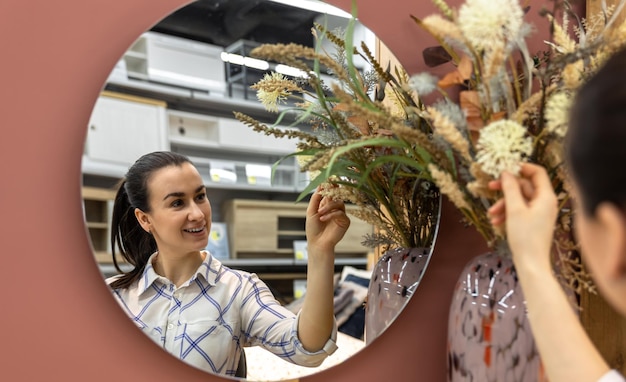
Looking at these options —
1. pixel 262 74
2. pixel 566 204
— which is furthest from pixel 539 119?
pixel 262 74

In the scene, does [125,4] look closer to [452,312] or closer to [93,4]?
[93,4]

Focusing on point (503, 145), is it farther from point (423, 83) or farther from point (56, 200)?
point (56, 200)

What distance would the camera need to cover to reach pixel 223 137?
0.84 meters

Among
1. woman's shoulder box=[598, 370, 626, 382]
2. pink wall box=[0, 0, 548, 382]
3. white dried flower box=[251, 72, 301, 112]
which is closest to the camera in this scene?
woman's shoulder box=[598, 370, 626, 382]

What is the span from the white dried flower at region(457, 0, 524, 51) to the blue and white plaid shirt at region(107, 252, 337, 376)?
0.44m

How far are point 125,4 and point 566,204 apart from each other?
2.20ft

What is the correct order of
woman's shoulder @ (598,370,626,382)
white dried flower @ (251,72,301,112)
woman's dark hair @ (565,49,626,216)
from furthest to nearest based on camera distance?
white dried flower @ (251,72,301,112) < woman's shoulder @ (598,370,626,382) < woman's dark hair @ (565,49,626,216)

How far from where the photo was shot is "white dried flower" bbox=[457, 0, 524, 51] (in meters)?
0.70

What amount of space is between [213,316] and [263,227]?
143 millimetres

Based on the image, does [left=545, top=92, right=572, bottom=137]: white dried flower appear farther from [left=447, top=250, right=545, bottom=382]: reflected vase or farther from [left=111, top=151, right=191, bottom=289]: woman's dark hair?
[left=111, top=151, right=191, bottom=289]: woman's dark hair

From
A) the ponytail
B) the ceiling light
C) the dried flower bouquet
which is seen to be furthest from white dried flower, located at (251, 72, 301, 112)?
the ponytail

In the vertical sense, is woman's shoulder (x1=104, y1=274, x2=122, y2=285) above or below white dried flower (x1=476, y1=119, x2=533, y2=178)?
below

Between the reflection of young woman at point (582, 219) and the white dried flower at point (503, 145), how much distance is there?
0.02 m

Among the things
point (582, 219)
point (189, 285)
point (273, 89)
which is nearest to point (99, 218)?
point (189, 285)
